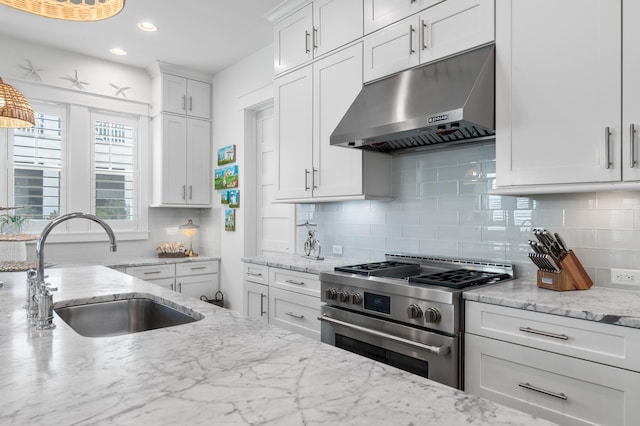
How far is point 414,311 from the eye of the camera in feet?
6.47

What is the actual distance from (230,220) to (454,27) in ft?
10.1

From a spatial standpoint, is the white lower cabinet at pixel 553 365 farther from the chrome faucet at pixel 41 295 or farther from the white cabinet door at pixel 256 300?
the white cabinet door at pixel 256 300

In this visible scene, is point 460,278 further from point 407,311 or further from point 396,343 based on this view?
point 396,343

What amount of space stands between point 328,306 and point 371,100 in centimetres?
128

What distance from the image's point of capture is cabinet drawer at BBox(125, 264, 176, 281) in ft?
13.6

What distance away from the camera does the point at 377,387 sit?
0.81m

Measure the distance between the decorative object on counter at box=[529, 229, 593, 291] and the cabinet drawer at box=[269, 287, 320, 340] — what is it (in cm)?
132

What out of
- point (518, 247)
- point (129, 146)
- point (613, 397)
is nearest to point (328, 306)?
point (518, 247)

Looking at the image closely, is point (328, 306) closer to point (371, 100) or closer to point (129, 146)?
point (371, 100)

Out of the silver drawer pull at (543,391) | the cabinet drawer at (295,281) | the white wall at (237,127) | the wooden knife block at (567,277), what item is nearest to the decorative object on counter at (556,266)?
the wooden knife block at (567,277)

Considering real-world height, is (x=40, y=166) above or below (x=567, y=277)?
above

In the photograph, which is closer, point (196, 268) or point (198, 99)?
point (196, 268)

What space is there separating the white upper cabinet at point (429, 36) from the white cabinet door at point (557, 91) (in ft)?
0.33

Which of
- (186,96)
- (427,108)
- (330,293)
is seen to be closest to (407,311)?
(330,293)
